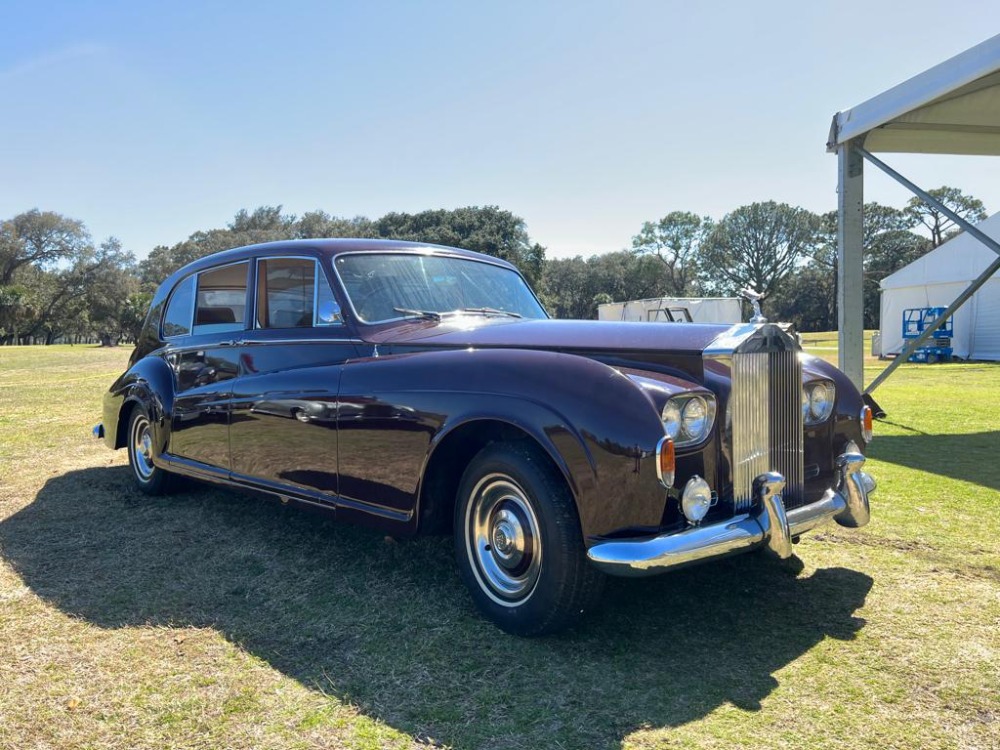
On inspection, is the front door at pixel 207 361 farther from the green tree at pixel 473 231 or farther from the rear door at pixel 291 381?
the green tree at pixel 473 231

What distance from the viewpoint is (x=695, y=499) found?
2.64m

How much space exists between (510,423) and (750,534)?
1.03m

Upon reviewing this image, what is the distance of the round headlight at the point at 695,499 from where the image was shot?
8.60 ft

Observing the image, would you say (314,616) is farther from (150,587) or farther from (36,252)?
(36,252)

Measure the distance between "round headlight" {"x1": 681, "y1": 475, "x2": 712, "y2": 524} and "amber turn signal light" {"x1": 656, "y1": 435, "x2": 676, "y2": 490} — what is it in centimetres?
12

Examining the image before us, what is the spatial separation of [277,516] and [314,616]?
177cm

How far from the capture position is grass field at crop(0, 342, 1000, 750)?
7.66 ft

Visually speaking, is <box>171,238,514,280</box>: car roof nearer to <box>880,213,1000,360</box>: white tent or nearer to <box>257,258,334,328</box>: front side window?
<box>257,258,334,328</box>: front side window

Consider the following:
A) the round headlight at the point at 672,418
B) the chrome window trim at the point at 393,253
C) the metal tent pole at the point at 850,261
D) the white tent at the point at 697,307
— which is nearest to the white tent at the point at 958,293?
the white tent at the point at 697,307

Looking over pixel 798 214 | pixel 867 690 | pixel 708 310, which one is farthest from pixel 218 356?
pixel 798 214

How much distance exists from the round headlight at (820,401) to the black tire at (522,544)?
4.79 ft

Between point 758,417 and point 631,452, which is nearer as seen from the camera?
point 631,452

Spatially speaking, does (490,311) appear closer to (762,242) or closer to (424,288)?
→ (424,288)

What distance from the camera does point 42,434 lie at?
8.47 meters
